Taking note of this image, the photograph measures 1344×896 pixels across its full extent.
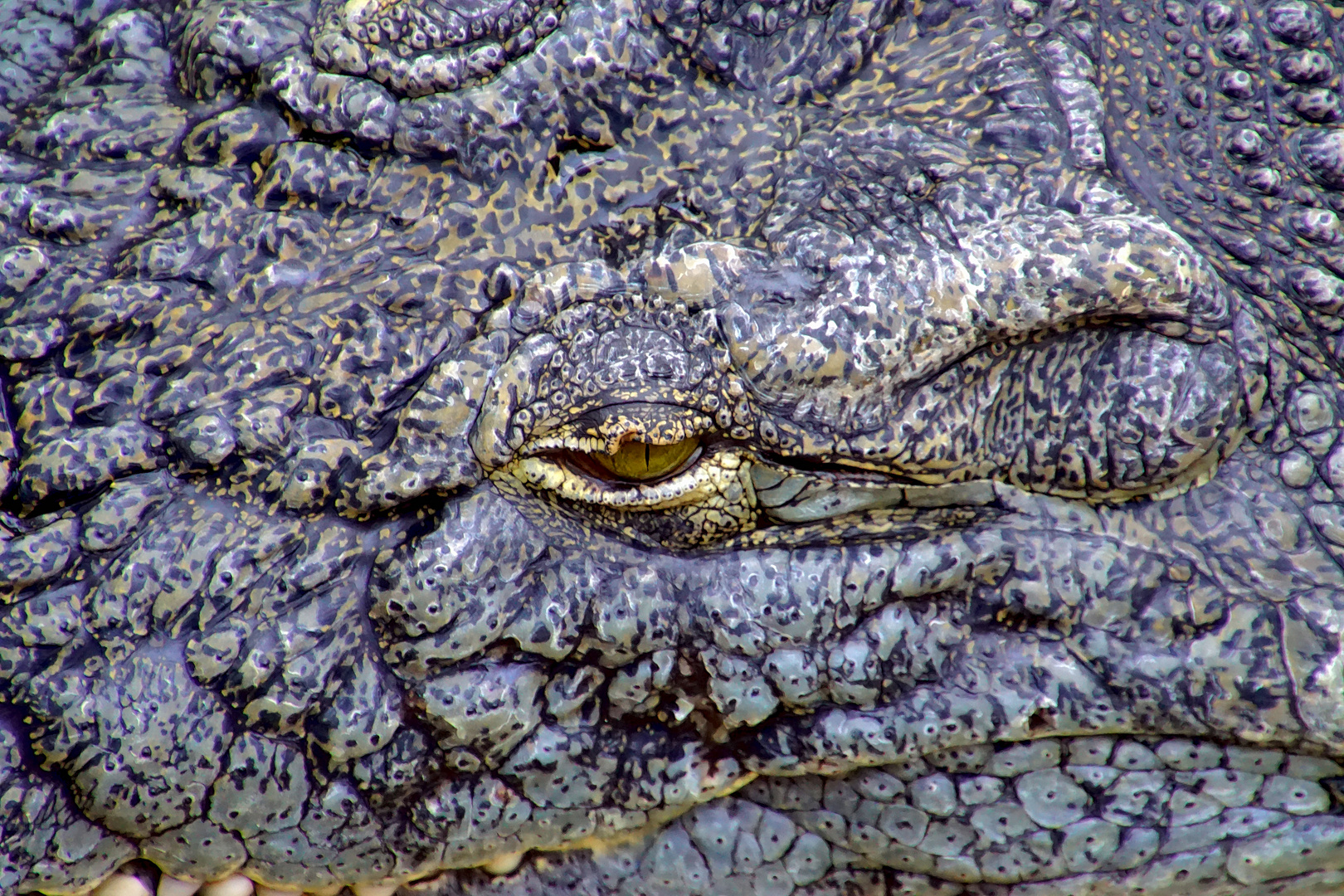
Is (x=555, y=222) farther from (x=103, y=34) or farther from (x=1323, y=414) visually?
(x=1323, y=414)

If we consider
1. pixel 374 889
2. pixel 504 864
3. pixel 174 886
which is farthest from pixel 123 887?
pixel 504 864

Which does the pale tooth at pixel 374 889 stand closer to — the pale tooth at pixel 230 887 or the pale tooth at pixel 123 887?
the pale tooth at pixel 230 887

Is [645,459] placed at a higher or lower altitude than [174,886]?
higher

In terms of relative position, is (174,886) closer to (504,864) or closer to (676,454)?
(504,864)

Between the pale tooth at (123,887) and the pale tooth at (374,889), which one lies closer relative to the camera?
the pale tooth at (123,887)

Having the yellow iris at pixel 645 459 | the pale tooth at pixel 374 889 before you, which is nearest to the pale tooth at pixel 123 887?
the pale tooth at pixel 374 889

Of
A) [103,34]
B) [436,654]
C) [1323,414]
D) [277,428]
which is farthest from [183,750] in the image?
[1323,414]

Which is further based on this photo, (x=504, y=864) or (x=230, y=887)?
(x=504, y=864)
